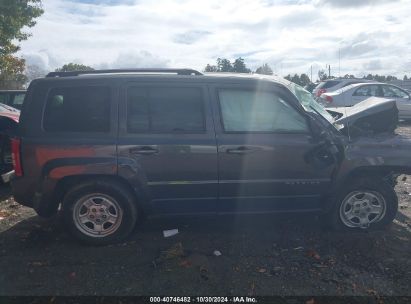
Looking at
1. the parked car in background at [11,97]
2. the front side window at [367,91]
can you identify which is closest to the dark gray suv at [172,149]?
the parked car in background at [11,97]

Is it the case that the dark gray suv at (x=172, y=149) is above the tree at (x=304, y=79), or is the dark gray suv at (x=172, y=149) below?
below

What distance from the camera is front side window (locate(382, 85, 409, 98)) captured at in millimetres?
14148

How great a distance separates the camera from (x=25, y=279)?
3.54m

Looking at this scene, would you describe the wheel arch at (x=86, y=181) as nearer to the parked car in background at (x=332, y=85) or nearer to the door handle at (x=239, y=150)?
the door handle at (x=239, y=150)

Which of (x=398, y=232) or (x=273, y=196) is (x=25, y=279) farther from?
(x=398, y=232)

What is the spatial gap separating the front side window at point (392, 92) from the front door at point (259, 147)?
11472mm

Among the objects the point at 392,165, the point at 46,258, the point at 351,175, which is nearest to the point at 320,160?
the point at 351,175

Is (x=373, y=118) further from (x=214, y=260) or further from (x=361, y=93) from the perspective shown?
(x=361, y=93)

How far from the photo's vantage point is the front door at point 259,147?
4145 millimetres

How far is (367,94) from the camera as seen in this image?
13.9m

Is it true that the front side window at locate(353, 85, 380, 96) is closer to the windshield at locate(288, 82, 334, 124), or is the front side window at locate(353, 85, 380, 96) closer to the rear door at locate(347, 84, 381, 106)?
the rear door at locate(347, 84, 381, 106)

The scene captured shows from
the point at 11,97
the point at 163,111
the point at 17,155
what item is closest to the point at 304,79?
the point at 11,97

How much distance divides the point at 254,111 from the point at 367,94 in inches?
444

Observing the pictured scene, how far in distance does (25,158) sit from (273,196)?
2792 millimetres
